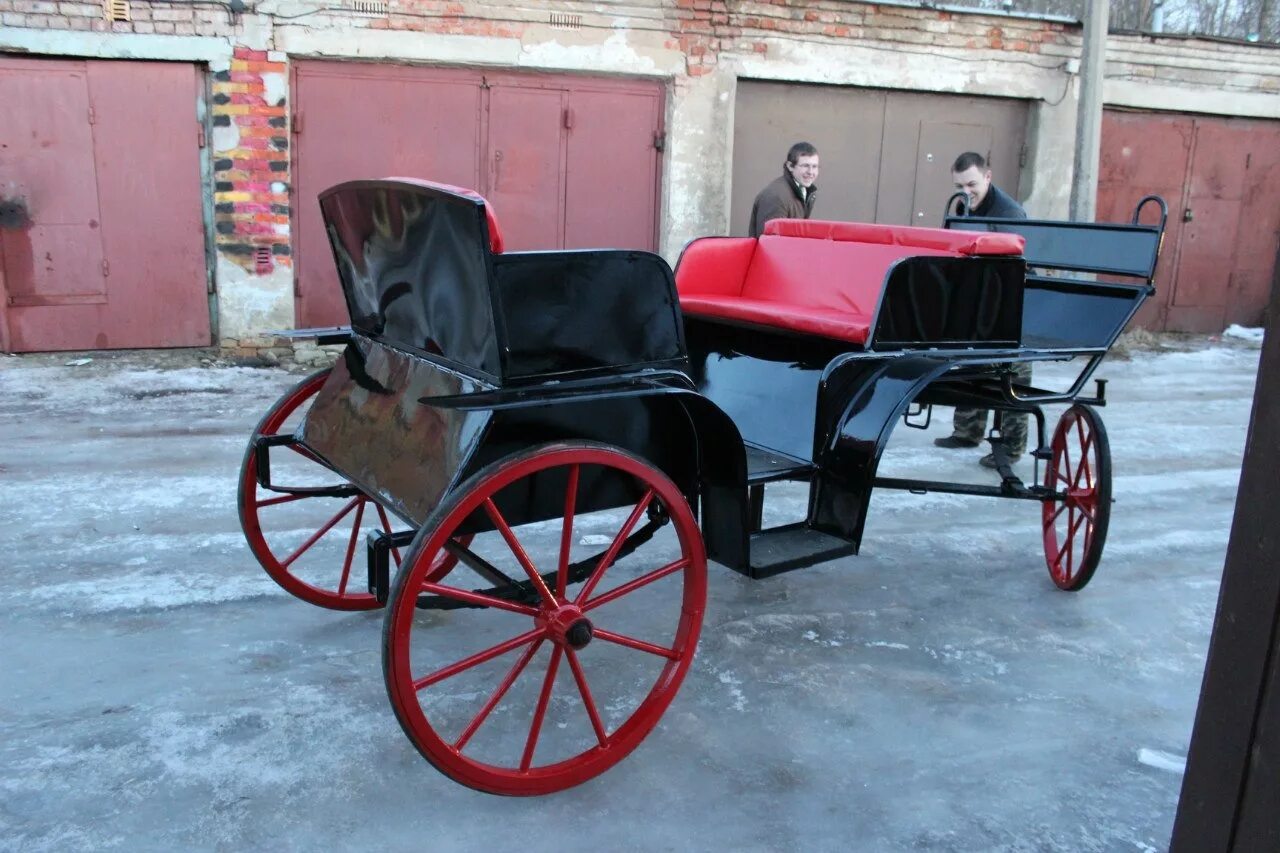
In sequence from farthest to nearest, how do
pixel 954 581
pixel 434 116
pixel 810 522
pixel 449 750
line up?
pixel 434 116, pixel 954 581, pixel 810 522, pixel 449 750

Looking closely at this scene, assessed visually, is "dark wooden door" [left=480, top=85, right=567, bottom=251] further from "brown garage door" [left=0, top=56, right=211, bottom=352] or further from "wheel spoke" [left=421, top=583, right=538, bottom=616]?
"wheel spoke" [left=421, top=583, right=538, bottom=616]

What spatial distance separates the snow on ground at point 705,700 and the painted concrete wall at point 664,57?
11.2 feet

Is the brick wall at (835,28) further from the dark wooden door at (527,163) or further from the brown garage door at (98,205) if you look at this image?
the brown garage door at (98,205)

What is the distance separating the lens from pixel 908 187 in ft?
33.7

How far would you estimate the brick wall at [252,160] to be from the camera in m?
8.26

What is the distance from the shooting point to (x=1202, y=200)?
11578mm

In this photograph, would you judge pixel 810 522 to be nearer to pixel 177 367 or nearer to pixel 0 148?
pixel 177 367

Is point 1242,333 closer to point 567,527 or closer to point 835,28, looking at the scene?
point 835,28

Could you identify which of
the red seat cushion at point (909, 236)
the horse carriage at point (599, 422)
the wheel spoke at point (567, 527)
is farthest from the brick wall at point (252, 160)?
the wheel spoke at point (567, 527)

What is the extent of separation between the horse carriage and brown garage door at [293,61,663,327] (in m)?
4.52

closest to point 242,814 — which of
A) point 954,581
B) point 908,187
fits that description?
point 954,581

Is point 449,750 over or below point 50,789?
over

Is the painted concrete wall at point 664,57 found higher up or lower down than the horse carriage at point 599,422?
higher up

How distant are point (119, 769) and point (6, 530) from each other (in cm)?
223
